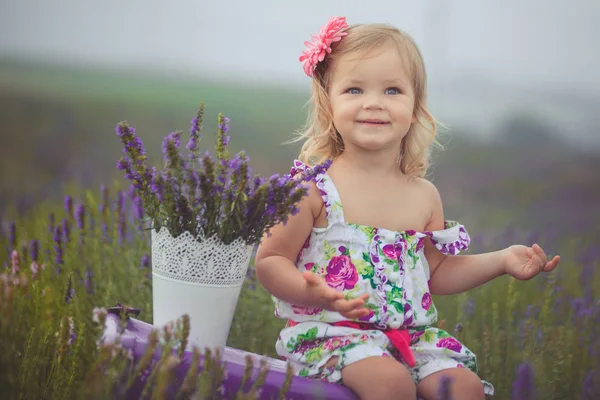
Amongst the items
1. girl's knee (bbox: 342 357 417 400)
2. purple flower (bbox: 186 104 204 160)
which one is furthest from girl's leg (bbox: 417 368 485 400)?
purple flower (bbox: 186 104 204 160)

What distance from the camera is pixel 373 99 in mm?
2068

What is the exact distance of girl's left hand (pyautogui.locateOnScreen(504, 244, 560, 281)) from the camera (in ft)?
6.98

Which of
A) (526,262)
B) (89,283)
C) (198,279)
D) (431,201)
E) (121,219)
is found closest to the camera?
(198,279)

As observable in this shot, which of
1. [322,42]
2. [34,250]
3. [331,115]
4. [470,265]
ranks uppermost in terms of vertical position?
[322,42]

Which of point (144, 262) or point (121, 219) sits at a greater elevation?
point (121, 219)

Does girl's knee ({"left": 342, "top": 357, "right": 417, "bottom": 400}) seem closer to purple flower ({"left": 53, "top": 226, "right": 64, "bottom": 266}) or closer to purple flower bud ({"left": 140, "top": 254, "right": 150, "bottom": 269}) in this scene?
purple flower bud ({"left": 140, "top": 254, "right": 150, "bottom": 269})

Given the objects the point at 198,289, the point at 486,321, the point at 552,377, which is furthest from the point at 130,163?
the point at 486,321

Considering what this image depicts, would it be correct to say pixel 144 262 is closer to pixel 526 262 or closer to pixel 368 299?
pixel 368 299

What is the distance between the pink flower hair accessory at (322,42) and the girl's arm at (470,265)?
53 centimetres

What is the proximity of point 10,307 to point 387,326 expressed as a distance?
999mm

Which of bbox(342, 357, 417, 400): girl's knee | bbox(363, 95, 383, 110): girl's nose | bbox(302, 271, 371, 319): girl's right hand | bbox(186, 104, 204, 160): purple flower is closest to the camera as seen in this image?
bbox(302, 271, 371, 319): girl's right hand

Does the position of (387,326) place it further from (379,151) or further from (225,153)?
(225,153)

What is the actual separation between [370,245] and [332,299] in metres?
0.34

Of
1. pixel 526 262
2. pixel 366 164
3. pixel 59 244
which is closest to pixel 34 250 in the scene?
pixel 59 244
